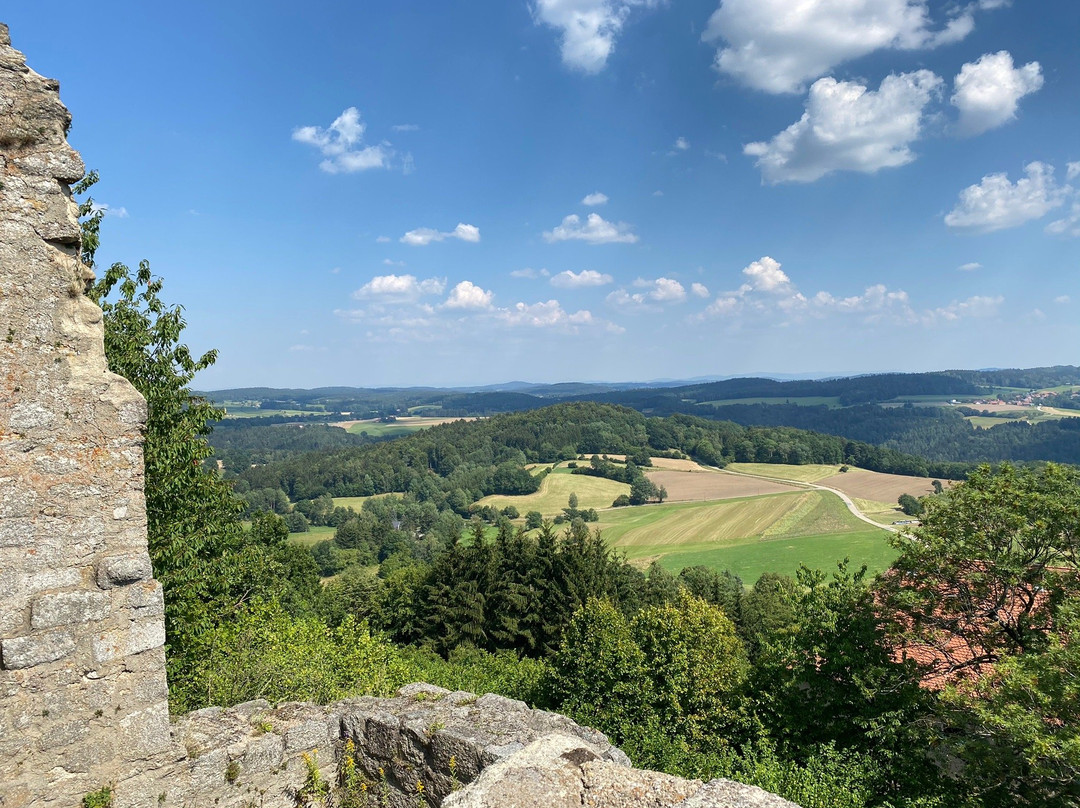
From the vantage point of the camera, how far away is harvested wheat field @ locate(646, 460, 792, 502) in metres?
92.2

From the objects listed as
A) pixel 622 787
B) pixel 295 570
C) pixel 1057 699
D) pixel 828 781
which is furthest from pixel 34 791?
pixel 295 570

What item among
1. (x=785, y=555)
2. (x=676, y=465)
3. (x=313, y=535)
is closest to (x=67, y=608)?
(x=785, y=555)

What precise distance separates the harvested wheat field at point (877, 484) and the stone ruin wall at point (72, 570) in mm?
87908

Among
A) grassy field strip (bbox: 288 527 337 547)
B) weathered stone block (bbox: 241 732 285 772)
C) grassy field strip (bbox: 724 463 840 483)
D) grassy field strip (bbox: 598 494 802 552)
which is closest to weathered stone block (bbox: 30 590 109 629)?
weathered stone block (bbox: 241 732 285 772)

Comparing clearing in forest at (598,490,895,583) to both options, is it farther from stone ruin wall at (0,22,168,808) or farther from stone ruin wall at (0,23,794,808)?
stone ruin wall at (0,22,168,808)

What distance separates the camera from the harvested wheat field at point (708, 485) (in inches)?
3632

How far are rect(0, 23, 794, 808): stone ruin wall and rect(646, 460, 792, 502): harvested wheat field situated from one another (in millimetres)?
89862

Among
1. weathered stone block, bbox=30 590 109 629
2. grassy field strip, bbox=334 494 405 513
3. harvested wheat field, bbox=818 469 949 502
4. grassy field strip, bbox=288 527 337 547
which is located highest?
weathered stone block, bbox=30 590 109 629

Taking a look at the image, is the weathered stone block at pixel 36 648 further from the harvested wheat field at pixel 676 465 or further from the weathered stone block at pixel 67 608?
the harvested wheat field at pixel 676 465

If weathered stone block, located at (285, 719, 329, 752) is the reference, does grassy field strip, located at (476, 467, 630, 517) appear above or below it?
below

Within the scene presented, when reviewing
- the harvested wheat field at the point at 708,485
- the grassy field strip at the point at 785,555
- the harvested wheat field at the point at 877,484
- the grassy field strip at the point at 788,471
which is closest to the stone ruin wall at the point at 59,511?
the grassy field strip at the point at 785,555

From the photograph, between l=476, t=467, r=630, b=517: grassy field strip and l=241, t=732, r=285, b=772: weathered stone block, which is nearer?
l=241, t=732, r=285, b=772: weathered stone block

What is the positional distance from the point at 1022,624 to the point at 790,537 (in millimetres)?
60250

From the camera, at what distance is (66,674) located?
477cm
